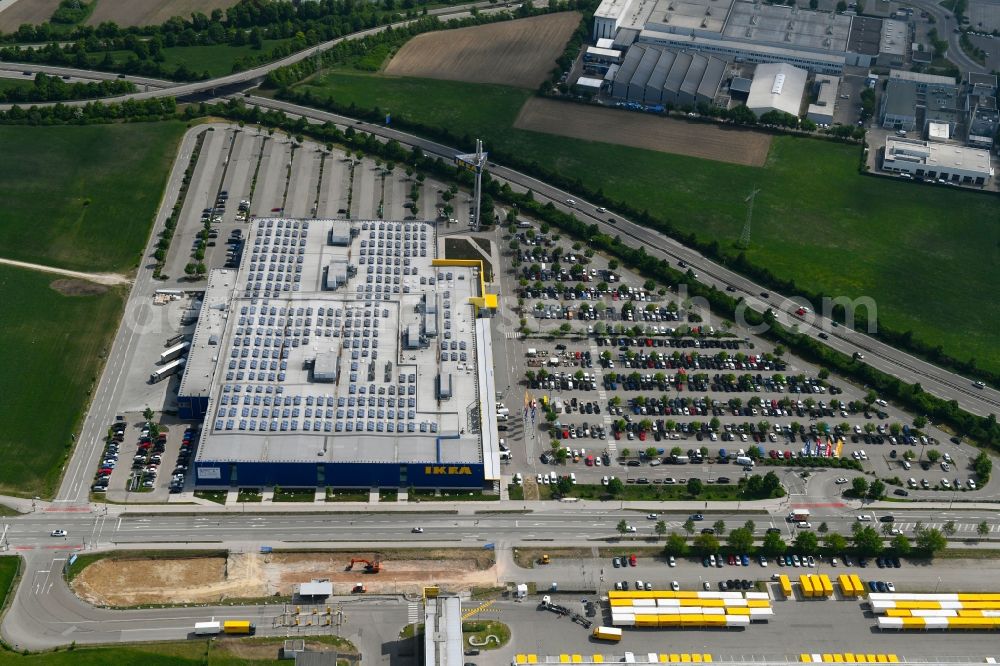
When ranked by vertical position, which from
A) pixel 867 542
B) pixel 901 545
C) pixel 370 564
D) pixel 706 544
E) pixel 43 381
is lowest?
pixel 901 545

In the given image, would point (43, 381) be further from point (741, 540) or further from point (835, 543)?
point (835, 543)

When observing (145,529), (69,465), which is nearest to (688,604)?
(145,529)

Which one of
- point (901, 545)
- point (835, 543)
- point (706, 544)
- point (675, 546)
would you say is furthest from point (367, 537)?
point (901, 545)

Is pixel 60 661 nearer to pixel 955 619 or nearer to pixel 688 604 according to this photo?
pixel 688 604

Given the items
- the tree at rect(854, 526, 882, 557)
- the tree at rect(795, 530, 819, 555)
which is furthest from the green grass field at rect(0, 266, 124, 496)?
the tree at rect(854, 526, 882, 557)

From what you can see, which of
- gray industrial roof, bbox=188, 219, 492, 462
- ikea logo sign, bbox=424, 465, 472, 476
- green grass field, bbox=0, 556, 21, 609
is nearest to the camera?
green grass field, bbox=0, 556, 21, 609

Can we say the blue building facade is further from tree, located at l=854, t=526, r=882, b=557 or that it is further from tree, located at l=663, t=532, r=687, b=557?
tree, located at l=854, t=526, r=882, b=557

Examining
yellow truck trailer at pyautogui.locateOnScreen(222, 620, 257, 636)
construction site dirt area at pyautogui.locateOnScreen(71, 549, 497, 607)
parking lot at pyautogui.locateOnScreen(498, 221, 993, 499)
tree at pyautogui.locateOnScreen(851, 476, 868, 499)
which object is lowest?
yellow truck trailer at pyautogui.locateOnScreen(222, 620, 257, 636)
